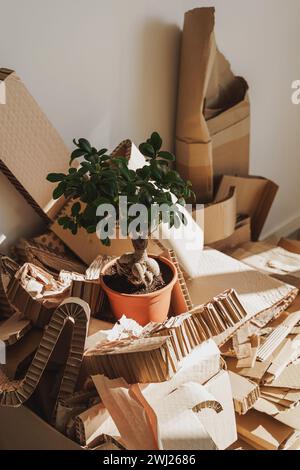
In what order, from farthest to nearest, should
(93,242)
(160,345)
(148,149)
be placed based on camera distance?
1. (93,242)
2. (148,149)
3. (160,345)

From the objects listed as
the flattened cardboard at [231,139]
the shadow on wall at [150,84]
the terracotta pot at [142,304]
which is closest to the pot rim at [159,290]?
the terracotta pot at [142,304]

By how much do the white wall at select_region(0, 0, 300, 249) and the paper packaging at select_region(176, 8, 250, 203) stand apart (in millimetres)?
79

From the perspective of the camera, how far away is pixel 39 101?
1307mm

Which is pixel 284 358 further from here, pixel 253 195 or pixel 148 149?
pixel 253 195

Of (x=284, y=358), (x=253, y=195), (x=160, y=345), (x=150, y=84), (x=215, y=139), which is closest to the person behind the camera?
(x=160, y=345)

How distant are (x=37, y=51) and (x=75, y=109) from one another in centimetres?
19

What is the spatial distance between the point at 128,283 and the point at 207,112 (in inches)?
29.6

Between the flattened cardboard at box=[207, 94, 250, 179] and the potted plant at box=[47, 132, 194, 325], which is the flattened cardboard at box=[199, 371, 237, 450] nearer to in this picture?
the potted plant at box=[47, 132, 194, 325]

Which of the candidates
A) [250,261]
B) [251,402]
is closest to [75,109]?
[250,261]

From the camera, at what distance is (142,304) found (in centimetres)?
→ 115

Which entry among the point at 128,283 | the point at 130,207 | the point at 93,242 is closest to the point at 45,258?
the point at 93,242

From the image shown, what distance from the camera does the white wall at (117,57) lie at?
49.6 inches

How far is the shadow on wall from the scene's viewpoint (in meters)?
1.50

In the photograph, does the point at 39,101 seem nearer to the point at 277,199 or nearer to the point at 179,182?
the point at 179,182
